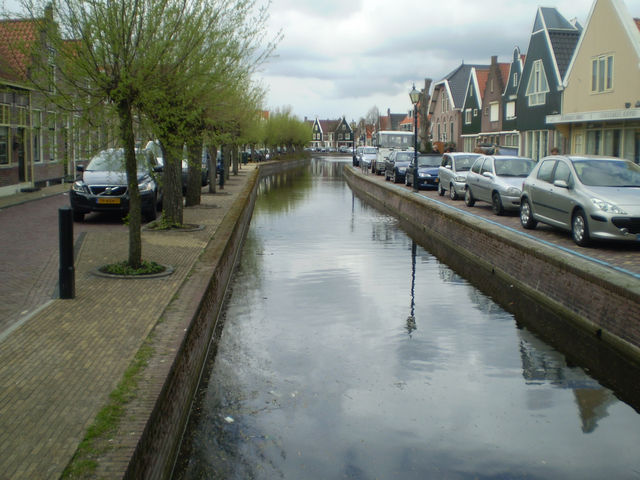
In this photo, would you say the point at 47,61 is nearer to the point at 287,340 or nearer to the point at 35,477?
the point at 287,340

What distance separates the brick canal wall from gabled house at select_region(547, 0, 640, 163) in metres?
19.4

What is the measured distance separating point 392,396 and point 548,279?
14.0 feet

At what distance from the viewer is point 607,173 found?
40.1ft

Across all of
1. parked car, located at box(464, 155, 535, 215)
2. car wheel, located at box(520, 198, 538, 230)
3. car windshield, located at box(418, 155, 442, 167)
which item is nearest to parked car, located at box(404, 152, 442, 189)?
car windshield, located at box(418, 155, 442, 167)

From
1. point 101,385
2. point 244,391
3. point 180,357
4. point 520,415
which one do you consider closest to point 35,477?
point 101,385

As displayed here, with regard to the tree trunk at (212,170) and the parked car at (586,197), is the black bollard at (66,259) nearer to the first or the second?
the parked car at (586,197)

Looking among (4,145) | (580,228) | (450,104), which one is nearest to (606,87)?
(580,228)

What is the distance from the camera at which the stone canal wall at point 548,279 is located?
24.6 feet

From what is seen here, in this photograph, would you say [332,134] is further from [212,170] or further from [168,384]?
[168,384]

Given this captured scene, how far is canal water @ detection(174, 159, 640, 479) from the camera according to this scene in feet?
16.4

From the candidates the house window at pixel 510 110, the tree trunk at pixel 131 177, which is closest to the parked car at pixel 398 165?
the house window at pixel 510 110

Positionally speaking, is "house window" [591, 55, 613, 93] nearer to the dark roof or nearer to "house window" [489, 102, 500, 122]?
the dark roof

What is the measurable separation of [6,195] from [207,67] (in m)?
16.1

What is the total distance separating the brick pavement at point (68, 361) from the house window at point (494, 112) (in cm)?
4151
